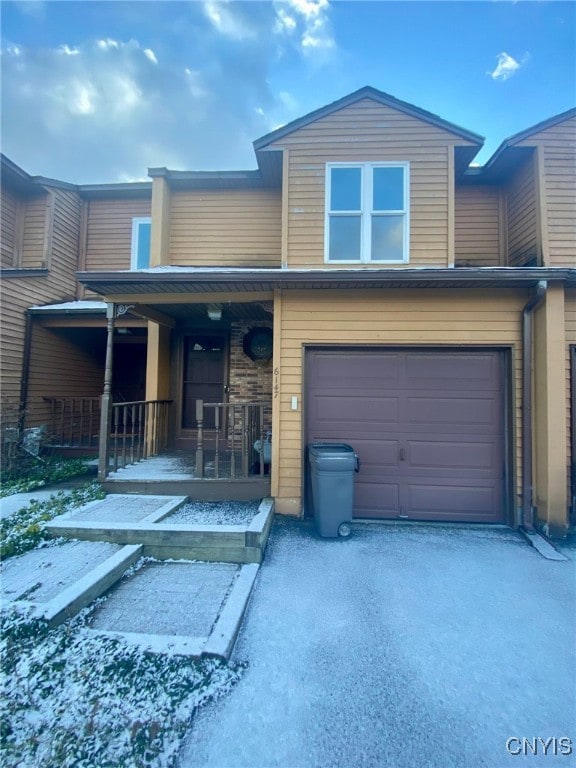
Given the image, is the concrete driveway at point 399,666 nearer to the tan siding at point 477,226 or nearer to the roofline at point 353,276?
the roofline at point 353,276

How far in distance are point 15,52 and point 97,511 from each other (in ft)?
39.5

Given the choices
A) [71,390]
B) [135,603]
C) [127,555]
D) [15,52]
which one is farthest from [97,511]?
[15,52]

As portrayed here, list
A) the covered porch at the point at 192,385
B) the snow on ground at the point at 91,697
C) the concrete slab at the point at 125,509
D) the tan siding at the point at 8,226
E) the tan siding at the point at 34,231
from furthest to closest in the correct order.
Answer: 1. the tan siding at the point at 34,231
2. the tan siding at the point at 8,226
3. the covered porch at the point at 192,385
4. the concrete slab at the point at 125,509
5. the snow on ground at the point at 91,697

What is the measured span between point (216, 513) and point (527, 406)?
4.56m

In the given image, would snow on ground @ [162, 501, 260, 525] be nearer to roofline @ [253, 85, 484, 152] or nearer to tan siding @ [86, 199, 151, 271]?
roofline @ [253, 85, 484, 152]

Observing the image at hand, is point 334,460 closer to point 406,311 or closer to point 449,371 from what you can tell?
point 449,371

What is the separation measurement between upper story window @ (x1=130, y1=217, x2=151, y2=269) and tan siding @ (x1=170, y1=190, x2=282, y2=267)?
70.3 inches

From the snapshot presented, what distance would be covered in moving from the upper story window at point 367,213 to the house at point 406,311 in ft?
0.08

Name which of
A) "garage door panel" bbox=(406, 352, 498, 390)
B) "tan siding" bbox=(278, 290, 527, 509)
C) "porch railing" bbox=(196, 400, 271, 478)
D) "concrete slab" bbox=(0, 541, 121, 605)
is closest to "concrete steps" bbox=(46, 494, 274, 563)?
"concrete slab" bbox=(0, 541, 121, 605)

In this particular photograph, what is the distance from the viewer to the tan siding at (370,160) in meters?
5.52

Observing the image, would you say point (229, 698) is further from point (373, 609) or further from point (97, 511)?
point (97, 511)

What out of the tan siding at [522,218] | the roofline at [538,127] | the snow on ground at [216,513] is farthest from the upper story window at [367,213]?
the snow on ground at [216,513]

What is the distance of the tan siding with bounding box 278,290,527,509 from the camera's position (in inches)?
Result: 198

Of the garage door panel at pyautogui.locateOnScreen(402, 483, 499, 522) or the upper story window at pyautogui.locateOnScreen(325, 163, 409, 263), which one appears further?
the upper story window at pyautogui.locateOnScreen(325, 163, 409, 263)
